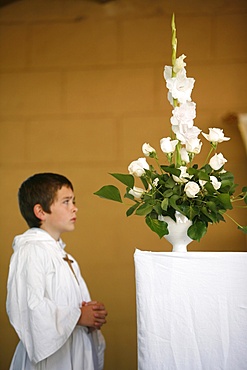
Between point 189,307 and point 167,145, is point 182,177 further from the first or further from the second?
point 189,307

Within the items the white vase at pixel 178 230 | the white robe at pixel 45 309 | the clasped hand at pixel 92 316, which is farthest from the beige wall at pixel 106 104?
the white vase at pixel 178 230

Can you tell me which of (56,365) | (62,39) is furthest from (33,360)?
(62,39)

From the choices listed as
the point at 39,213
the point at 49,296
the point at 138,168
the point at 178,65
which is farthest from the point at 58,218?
the point at 178,65

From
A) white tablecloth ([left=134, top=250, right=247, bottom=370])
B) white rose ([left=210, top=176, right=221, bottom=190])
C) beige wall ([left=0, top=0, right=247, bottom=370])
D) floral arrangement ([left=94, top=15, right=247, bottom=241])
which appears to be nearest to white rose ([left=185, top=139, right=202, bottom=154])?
floral arrangement ([left=94, top=15, right=247, bottom=241])

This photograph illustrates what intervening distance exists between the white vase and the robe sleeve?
1102mm

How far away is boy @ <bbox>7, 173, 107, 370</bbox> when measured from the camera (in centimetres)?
315

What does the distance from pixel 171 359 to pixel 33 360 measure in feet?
4.11

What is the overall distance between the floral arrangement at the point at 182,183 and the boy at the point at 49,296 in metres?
1.09

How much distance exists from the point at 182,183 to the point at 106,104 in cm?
261

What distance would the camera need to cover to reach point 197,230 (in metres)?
2.17

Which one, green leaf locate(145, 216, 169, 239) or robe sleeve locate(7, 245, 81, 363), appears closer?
green leaf locate(145, 216, 169, 239)

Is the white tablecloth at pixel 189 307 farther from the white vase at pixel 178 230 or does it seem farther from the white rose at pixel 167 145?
the white rose at pixel 167 145

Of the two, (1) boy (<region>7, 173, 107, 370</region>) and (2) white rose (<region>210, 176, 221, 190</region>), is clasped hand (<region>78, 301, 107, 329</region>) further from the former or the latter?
(2) white rose (<region>210, 176, 221, 190</region>)

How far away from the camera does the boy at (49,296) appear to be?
10.3 feet
